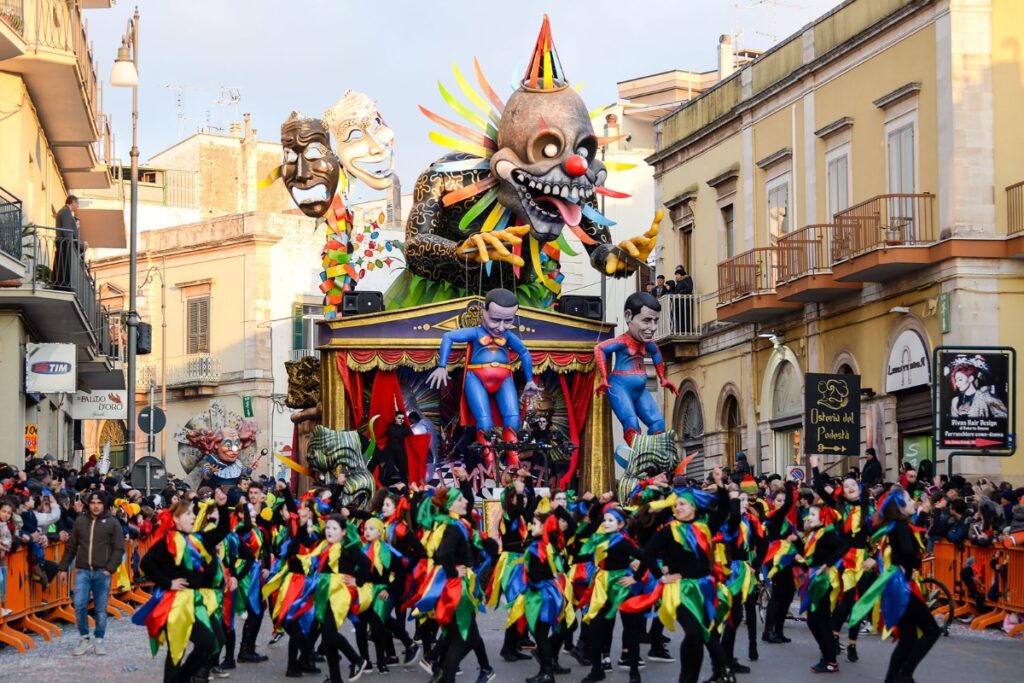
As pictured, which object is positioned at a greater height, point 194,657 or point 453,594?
point 453,594

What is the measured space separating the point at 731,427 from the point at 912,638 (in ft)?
75.6

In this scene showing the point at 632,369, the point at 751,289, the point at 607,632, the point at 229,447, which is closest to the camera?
the point at 607,632

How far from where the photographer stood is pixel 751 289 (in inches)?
1346

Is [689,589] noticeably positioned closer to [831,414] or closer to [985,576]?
[985,576]

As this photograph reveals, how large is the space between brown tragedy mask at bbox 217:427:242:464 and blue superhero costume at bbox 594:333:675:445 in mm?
9674

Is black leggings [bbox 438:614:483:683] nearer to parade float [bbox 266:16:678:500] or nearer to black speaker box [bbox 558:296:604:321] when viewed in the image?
parade float [bbox 266:16:678:500]

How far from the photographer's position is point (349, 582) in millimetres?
15445

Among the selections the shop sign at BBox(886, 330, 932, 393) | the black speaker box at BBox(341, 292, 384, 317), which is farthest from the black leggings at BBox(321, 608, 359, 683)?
the shop sign at BBox(886, 330, 932, 393)

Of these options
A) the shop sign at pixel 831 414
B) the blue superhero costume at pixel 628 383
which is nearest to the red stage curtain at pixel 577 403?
the blue superhero costume at pixel 628 383

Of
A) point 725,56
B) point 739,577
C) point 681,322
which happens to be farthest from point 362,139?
point 725,56

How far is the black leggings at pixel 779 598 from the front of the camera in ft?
58.3

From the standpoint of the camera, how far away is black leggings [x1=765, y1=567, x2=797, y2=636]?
17781 mm

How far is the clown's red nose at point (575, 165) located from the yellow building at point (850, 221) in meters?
5.01

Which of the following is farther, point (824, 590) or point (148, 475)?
point (148, 475)
